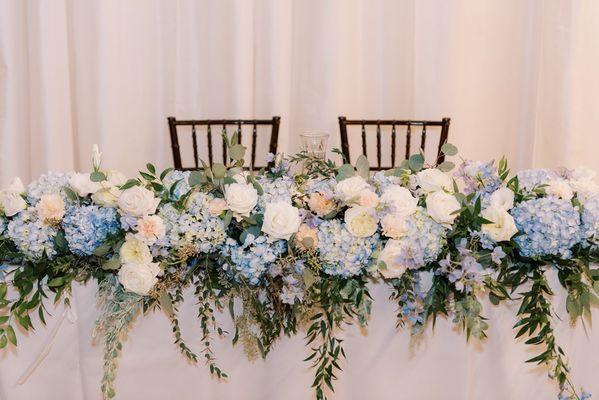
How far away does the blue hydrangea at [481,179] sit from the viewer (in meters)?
1.26

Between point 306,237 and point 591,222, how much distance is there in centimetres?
50

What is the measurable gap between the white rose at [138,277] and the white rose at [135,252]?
0.01m

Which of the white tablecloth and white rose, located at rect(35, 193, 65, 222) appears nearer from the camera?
white rose, located at rect(35, 193, 65, 222)

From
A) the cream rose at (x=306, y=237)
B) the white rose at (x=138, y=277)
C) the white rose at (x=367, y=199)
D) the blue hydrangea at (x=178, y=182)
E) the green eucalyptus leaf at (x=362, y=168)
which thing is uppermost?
the green eucalyptus leaf at (x=362, y=168)

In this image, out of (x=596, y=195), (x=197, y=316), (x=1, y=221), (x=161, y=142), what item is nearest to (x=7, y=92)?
(x=161, y=142)

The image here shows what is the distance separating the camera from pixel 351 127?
3193 mm

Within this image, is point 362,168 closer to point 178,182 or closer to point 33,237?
point 178,182

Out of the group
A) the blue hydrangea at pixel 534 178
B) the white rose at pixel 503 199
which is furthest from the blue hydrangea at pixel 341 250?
the blue hydrangea at pixel 534 178

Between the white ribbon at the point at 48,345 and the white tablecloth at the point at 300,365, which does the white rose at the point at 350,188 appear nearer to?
the white tablecloth at the point at 300,365

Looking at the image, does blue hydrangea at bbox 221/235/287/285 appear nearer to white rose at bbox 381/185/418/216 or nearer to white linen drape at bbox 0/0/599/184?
white rose at bbox 381/185/418/216

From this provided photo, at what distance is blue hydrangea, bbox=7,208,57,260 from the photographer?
1152 mm

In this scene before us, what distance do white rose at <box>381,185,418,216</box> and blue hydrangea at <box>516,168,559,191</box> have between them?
0.25 metres

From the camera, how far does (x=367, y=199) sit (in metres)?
1.14

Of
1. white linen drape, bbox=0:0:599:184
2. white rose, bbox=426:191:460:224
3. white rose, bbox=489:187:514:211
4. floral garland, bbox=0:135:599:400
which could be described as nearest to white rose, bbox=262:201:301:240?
floral garland, bbox=0:135:599:400
